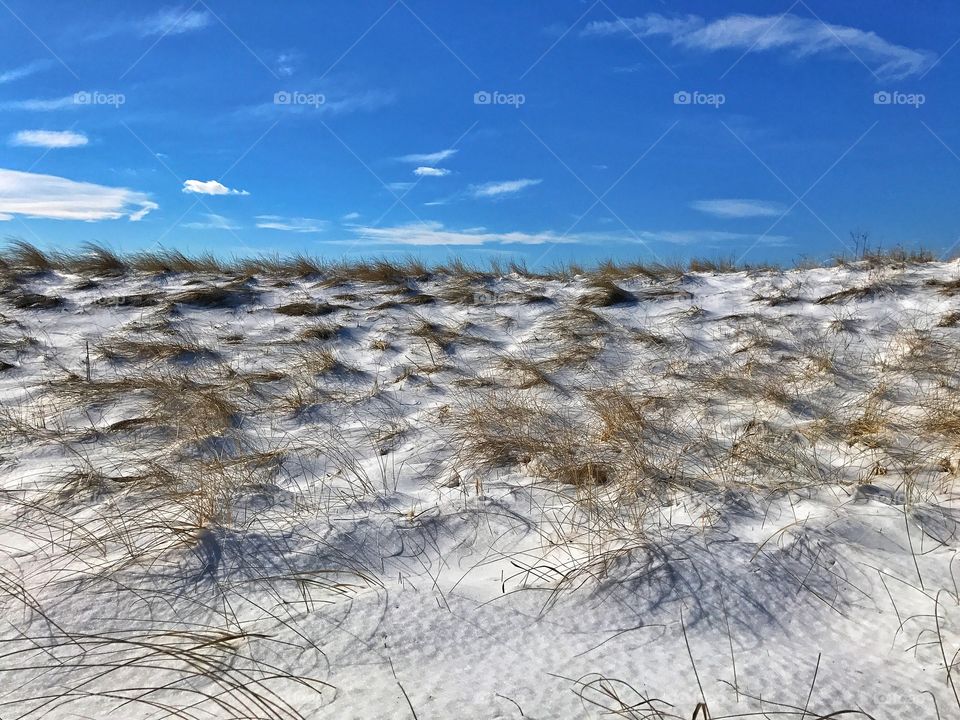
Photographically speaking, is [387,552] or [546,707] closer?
[546,707]

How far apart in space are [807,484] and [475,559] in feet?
4.21

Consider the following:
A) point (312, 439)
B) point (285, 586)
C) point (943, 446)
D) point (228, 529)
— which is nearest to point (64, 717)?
point (285, 586)

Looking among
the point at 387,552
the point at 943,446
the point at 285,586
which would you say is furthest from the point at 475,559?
the point at 943,446

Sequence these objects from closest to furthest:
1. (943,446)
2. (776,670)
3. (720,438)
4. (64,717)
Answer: (64,717) < (776,670) < (943,446) < (720,438)

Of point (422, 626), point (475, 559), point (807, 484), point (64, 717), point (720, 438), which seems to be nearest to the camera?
point (64, 717)

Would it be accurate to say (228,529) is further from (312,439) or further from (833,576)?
(833,576)

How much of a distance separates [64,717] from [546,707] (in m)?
0.94

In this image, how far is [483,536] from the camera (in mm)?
1908

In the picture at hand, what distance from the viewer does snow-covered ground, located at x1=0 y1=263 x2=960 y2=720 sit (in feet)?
4.12

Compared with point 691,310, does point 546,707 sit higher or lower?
lower

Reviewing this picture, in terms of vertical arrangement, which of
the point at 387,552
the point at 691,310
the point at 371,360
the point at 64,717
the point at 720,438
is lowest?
the point at 64,717

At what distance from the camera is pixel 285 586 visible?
1599 mm

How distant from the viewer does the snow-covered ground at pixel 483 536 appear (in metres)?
1.25

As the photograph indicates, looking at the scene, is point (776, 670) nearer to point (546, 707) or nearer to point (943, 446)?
point (546, 707)
